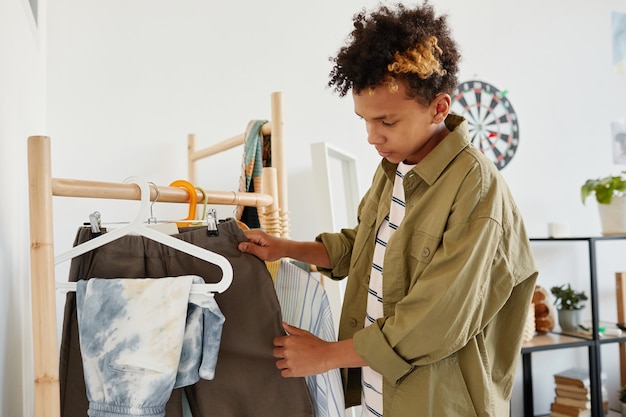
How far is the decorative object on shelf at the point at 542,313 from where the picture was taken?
269cm

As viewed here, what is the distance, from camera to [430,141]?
3.66 ft

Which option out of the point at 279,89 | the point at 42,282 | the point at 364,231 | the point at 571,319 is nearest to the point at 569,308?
the point at 571,319

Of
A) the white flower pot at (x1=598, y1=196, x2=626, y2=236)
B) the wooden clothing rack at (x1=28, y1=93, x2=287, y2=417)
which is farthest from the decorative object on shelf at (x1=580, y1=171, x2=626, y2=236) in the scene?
the wooden clothing rack at (x1=28, y1=93, x2=287, y2=417)

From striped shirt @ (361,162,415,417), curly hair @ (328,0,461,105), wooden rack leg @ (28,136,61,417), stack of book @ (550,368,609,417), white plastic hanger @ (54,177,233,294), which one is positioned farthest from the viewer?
stack of book @ (550,368,609,417)

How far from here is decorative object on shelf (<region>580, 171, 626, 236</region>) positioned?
2715 millimetres

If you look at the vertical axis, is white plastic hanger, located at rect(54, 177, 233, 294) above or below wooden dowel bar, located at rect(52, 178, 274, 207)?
below

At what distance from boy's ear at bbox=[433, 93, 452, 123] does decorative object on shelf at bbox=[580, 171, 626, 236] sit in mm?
1946

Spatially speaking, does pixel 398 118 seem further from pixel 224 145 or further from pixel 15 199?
pixel 224 145

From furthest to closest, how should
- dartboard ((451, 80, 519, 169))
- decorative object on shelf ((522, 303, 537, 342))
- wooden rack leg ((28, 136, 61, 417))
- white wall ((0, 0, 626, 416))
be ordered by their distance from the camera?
dartboard ((451, 80, 519, 169)) → decorative object on shelf ((522, 303, 537, 342)) → white wall ((0, 0, 626, 416)) → wooden rack leg ((28, 136, 61, 417))

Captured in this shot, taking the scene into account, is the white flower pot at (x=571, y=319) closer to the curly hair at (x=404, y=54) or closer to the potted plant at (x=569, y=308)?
the potted plant at (x=569, y=308)

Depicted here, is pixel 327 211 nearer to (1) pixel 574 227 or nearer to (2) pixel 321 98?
(2) pixel 321 98

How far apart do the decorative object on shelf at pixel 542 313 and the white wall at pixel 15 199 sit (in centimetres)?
211

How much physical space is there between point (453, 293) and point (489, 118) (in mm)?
2047

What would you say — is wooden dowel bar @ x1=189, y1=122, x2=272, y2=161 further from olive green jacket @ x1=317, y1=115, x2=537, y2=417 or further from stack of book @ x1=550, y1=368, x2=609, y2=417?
stack of book @ x1=550, y1=368, x2=609, y2=417
